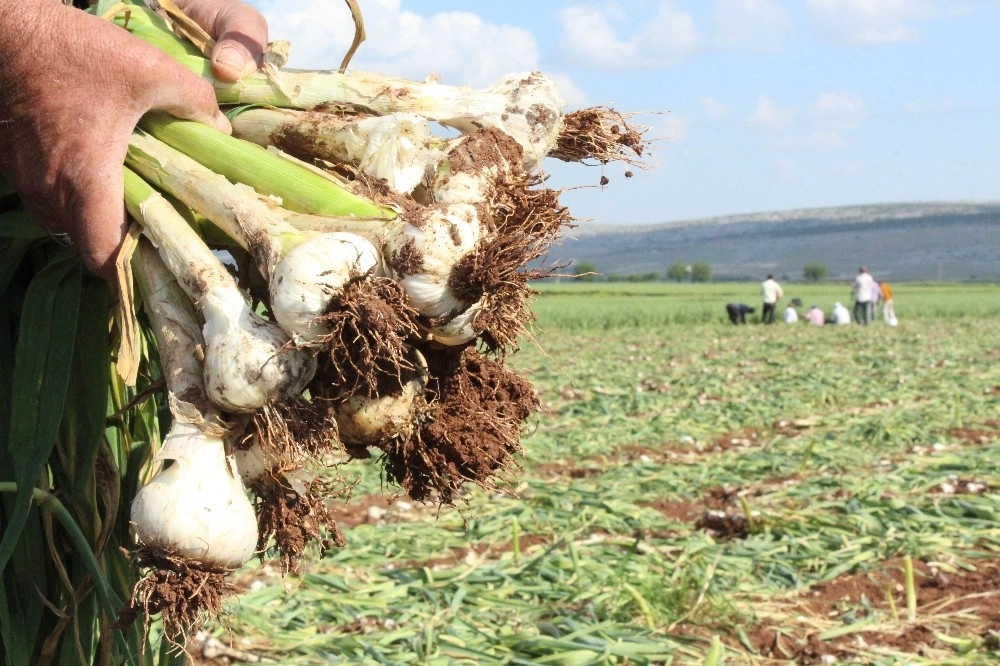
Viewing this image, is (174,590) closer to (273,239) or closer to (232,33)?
(273,239)

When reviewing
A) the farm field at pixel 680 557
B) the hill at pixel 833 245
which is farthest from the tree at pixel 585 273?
the hill at pixel 833 245

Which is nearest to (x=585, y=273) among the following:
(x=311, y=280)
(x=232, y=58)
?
(x=311, y=280)

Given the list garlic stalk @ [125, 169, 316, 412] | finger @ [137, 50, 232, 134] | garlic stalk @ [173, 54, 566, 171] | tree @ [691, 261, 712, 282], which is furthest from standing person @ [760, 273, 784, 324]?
tree @ [691, 261, 712, 282]

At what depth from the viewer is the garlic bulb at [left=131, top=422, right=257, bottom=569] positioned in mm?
1364

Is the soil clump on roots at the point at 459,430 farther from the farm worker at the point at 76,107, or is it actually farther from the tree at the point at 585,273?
the farm worker at the point at 76,107

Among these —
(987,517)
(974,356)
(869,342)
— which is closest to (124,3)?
(987,517)

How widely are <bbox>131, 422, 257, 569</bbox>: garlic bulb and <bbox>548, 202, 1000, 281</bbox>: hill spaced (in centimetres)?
7056

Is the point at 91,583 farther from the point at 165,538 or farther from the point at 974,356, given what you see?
the point at 974,356

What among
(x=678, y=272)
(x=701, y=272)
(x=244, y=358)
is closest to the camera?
(x=244, y=358)

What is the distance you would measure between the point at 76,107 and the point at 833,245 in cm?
Answer: 11642

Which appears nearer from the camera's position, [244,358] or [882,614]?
[244,358]

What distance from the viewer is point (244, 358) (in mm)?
1353

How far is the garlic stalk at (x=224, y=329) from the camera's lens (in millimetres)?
1353

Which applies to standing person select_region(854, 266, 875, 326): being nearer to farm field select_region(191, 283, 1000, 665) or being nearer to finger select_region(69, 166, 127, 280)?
farm field select_region(191, 283, 1000, 665)
